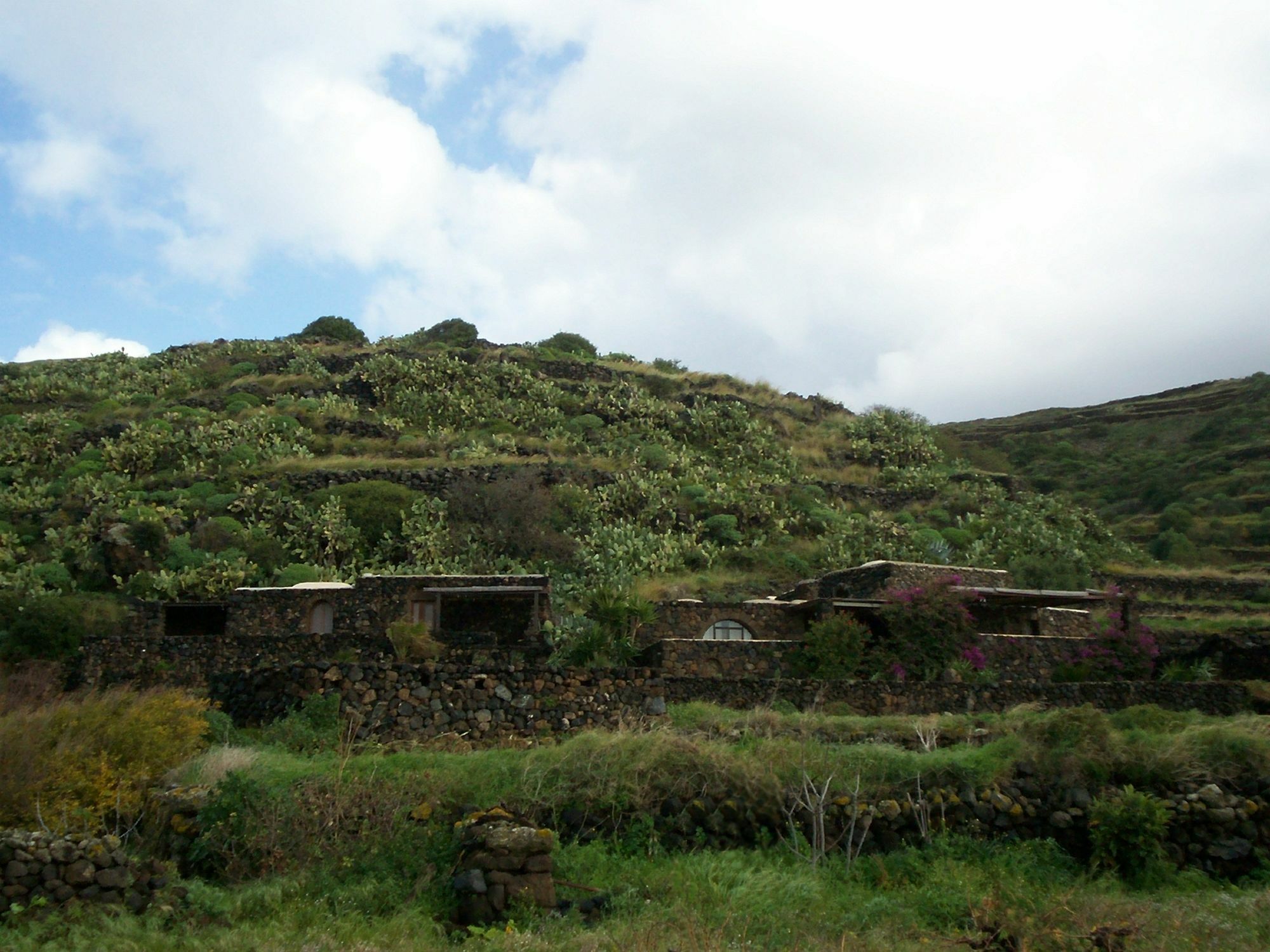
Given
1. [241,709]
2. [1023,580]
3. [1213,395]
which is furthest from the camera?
[1213,395]

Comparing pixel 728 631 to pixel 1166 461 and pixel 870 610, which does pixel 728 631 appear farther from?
pixel 1166 461

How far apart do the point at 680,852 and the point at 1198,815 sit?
5.16 m

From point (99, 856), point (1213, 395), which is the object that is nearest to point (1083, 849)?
point (99, 856)

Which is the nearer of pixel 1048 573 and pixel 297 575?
pixel 297 575

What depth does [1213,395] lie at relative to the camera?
81.4 m

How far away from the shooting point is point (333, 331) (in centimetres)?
6631

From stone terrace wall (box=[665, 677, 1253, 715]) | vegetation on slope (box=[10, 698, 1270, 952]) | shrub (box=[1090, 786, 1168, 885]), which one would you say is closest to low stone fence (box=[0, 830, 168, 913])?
vegetation on slope (box=[10, 698, 1270, 952])

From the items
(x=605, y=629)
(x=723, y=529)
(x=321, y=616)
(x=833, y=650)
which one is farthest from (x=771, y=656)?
(x=723, y=529)

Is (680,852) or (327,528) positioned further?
(327,528)

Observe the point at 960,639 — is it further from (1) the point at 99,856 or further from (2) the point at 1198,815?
(1) the point at 99,856

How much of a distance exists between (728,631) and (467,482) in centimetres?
1490

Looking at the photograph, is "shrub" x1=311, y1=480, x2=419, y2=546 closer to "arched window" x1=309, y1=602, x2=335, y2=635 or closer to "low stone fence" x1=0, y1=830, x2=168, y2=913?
"arched window" x1=309, y1=602, x2=335, y2=635

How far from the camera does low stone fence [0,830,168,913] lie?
28.8 ft

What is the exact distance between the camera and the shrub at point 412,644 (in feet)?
60.1
